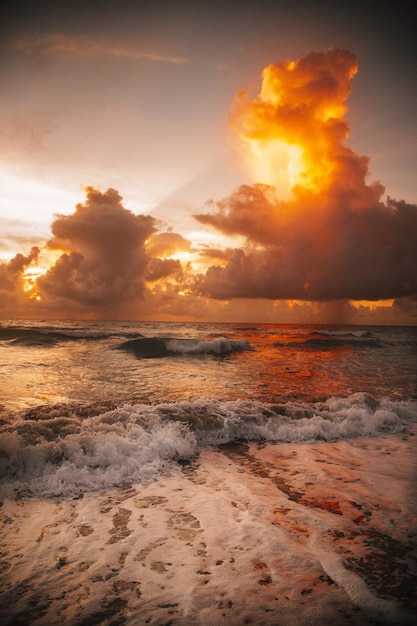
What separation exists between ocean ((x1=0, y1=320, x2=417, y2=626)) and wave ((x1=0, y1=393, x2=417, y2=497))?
31mm

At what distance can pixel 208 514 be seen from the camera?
13.4ft

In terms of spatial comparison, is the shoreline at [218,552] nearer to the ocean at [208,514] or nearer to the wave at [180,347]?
the ocean at [208,514]

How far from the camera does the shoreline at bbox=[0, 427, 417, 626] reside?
2.66 m

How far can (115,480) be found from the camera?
16.4 feet

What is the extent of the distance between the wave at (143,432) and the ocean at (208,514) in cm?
3

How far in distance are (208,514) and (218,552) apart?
28.8 inches

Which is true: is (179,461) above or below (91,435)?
below

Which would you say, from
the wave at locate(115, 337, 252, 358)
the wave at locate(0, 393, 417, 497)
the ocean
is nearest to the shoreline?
the ocean

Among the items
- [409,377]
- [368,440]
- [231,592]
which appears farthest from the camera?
[409,377]

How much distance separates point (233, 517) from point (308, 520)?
0.96 metres

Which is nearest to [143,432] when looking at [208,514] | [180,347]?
[208,514]

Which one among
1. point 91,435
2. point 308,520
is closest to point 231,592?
point 308,520

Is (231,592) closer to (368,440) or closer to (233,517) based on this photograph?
(233,517)

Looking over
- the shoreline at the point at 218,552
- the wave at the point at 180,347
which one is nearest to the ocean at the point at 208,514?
the shoreline at the point at 218,552
